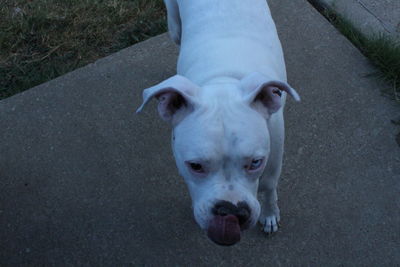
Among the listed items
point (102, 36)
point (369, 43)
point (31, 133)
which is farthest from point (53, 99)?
point (369, 43)

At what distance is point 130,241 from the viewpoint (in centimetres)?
344

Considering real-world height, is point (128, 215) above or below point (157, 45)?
below

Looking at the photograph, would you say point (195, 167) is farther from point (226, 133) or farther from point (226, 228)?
point (226, 228)

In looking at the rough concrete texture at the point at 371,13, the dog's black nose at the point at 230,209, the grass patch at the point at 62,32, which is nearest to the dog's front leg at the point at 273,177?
the dog's black nose at the point at 230,209

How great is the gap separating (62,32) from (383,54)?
11.0 ft

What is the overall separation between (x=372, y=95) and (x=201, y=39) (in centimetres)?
181

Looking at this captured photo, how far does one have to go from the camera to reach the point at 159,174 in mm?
3744

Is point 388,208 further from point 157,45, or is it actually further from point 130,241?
point 157,45

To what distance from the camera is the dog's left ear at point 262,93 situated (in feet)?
8.00

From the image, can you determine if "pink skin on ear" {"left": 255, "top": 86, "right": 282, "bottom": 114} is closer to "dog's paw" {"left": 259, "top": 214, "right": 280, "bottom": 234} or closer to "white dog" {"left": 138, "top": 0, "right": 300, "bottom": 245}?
"white dog" {"left": 138, "top": 0, "right": 300, "bottom": 245}

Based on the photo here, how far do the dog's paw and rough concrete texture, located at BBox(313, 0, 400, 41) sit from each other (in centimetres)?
228

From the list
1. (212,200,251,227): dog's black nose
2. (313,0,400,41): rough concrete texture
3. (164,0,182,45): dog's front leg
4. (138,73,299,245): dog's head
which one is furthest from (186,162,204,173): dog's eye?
(313,0,400,41): rough concrete texture

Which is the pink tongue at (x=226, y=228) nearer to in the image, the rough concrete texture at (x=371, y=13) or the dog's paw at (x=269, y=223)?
the dog's paw at (x=269, y=223)

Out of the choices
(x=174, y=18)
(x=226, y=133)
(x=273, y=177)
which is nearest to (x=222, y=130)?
(x=226, y=133)
